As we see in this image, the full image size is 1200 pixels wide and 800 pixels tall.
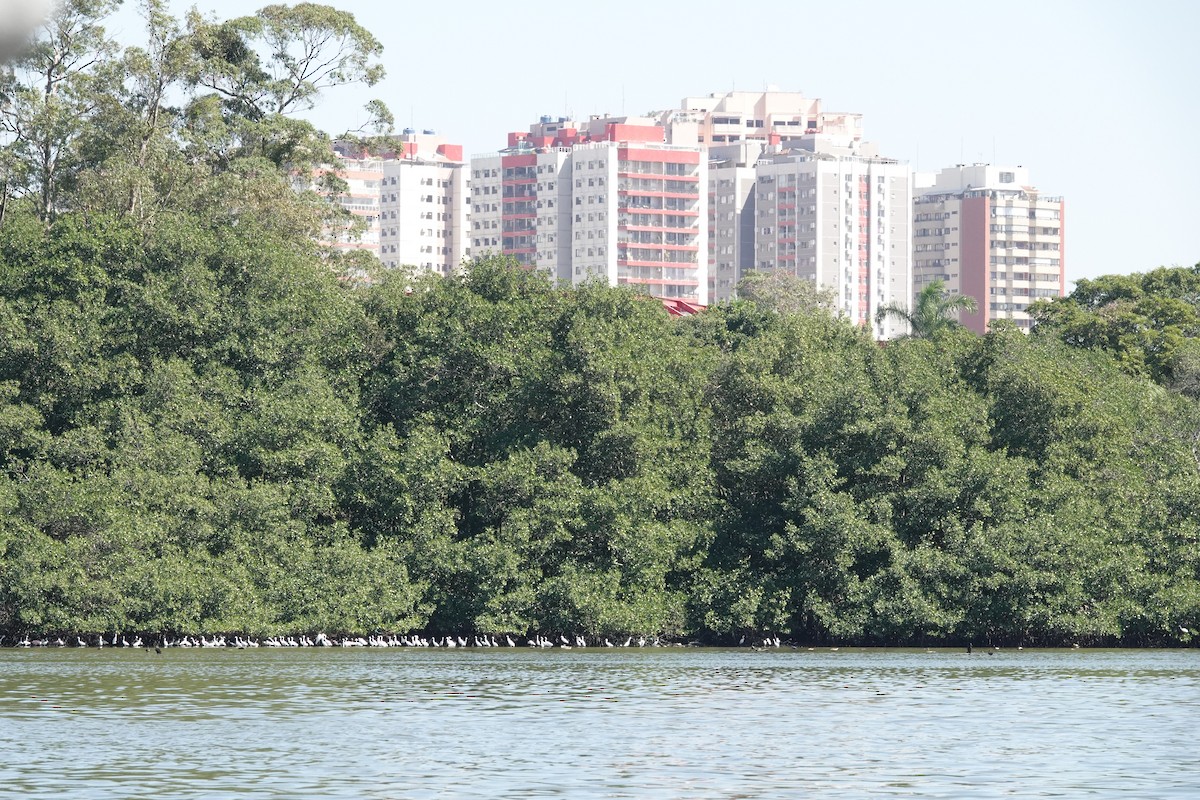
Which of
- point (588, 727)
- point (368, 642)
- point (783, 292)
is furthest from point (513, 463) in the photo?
point (783, 292)

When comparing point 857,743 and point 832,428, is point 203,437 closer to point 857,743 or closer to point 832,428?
point 832,428

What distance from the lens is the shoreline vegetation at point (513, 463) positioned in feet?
180

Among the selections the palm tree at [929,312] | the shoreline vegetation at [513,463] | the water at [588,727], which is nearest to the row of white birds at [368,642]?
the shoreline vegetation at [513,463]

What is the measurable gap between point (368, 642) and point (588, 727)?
86.5 ft

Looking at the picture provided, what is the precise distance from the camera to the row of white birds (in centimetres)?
5362

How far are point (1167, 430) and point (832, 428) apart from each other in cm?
1329

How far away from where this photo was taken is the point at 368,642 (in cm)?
5691

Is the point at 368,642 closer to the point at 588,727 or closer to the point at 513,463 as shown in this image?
the point at 513,463

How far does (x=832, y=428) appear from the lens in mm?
58969

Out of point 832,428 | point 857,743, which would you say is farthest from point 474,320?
point 857,743

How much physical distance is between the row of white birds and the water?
9.69 feet

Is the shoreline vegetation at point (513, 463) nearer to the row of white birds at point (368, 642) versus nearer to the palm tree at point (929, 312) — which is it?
the row of white birds at point (368, 642)

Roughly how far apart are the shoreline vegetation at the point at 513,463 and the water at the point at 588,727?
462cm

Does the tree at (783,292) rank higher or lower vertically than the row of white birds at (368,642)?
higher
